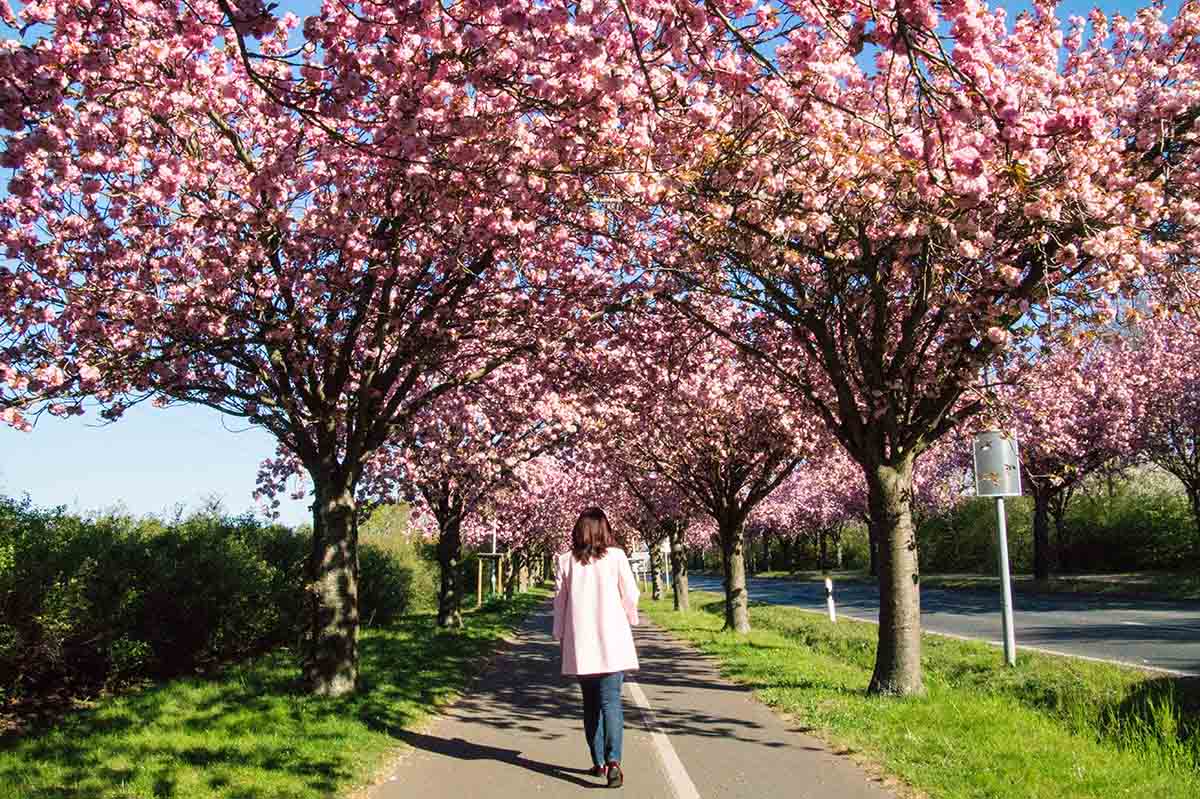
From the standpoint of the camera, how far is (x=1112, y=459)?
3161cm

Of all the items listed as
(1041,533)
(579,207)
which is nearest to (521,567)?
(1041,533)

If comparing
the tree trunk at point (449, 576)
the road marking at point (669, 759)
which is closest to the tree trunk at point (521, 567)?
the tree trunk at point (449, 576)

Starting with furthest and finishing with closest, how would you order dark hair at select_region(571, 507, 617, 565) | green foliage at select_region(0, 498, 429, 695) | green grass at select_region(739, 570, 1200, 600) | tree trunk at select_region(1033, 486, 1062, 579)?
tree trunk at select_region(1033, 486, 1062, 579), green grass at select_region(739, 570, 1200, 600), green foliage at select_region(0, 498, 429, 695), dark hair at select_region(571, 507, 617, 565)

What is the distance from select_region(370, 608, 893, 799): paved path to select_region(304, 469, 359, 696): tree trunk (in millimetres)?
1382

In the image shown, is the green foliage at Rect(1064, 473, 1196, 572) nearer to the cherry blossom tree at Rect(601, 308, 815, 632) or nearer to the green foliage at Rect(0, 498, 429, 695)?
the cherry blossom tree at Rect(601, 308, 815, 632)

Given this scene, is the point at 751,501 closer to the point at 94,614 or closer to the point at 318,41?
the point at 94,614

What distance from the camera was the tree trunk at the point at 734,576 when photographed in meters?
18.4

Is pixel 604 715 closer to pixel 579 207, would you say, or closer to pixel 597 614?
pixel 597 614

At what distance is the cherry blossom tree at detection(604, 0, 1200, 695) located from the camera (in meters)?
4.84

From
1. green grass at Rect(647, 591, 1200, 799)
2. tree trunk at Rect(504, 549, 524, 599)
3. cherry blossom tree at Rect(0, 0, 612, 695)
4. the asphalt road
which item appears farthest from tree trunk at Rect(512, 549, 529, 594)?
cherry blossom tree at Rect(0, 0, 612, 695)

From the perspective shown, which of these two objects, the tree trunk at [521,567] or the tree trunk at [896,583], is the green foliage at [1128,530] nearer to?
the tree trunk at [521,567]

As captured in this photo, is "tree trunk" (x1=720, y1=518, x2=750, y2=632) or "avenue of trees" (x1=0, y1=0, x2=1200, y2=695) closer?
"avenue of trees" (x1=0, y1=0, x2=1200, y2=695)

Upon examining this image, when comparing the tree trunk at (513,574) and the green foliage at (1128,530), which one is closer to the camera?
the green foliage at (1128,530)

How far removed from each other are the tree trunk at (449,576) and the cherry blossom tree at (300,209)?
9.15 metres
